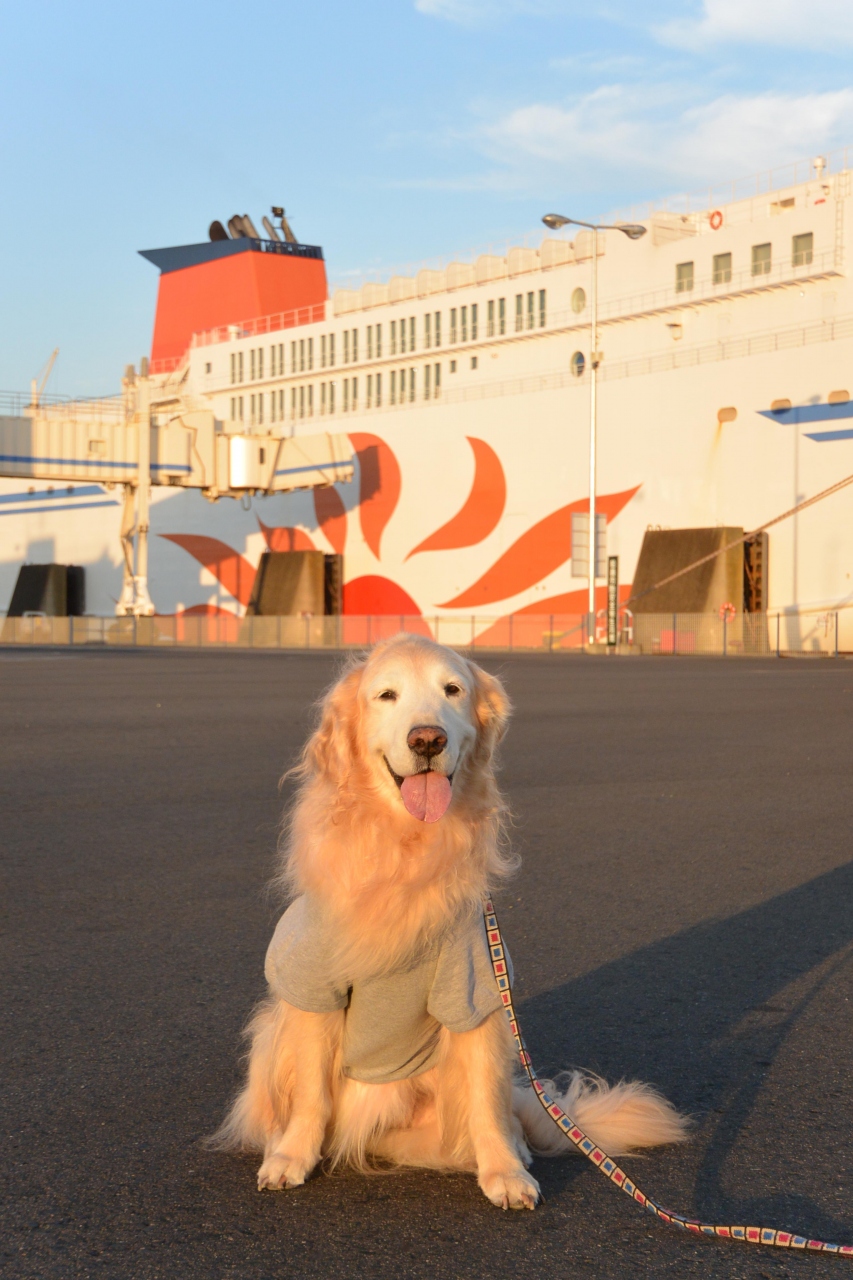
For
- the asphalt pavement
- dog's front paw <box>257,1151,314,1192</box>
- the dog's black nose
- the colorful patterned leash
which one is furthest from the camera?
dog's front paw <box>257,1151,314,1192</box>

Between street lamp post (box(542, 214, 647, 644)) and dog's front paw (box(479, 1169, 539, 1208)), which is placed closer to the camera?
dog's front paw (box(479, 1169, 539, 1208))

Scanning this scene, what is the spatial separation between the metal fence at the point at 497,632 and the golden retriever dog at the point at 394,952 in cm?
3382

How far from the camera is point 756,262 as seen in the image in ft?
136

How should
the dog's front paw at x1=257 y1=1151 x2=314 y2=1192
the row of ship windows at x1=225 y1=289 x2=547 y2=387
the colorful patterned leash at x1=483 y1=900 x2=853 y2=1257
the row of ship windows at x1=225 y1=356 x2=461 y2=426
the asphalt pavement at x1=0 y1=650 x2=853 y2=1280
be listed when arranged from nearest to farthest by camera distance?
1. the colorful patterned leash at x1=483 y1=900 x2=853 y2=1257
2. the asphalt pavement at x1=0 y1=650 x2=853 y2=1280
3. the dog's front paw at x1=257 y1=1151 x2=314 y2=1192
4. the row of ship windows at x1=225 y1=289 x2=547 y2=387
5. the row of ship windows at x1=225 y1=356 x2=461 y2=426

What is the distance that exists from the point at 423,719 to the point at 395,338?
52.9m

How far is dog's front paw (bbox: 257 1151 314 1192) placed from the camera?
2.78 meters

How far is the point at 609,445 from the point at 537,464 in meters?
3.16

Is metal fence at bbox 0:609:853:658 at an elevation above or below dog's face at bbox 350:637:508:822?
above

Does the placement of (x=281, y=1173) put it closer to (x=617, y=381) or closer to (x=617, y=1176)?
(x=617, y=1176)

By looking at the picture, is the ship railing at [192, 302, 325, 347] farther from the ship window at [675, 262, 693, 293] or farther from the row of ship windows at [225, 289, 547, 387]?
the ship window at [675, 262, 693, 293]

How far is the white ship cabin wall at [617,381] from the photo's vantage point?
1574 inches

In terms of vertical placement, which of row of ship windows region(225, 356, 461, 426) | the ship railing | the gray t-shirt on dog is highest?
the ship railing

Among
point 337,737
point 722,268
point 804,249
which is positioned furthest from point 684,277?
point 337,737

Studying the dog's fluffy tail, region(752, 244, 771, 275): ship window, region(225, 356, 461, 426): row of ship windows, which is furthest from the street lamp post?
the dog's fluffy tail
